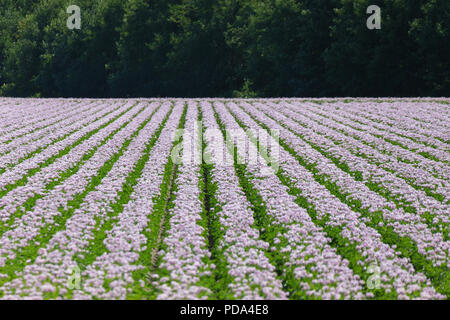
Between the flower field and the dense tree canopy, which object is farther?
the dense tree canopy

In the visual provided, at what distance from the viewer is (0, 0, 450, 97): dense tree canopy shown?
174 feet

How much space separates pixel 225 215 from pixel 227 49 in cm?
6633

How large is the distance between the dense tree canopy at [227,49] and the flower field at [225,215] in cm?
3254

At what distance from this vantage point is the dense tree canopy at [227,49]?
53.1 meters

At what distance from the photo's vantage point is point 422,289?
8.19 meters

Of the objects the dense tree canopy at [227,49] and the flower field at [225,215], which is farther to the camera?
the dense tree canopy at [227,49]

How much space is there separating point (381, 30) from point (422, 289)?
5050 centimetres

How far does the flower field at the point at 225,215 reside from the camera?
830 cm

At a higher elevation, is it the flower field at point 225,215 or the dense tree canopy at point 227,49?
the dense tree canopy at point 227,49

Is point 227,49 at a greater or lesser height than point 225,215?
greater

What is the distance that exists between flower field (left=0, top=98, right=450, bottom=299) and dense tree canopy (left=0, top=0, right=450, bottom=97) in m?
32.5

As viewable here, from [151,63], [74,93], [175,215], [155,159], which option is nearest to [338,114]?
[155,159]

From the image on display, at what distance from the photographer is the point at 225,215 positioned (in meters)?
11.7
